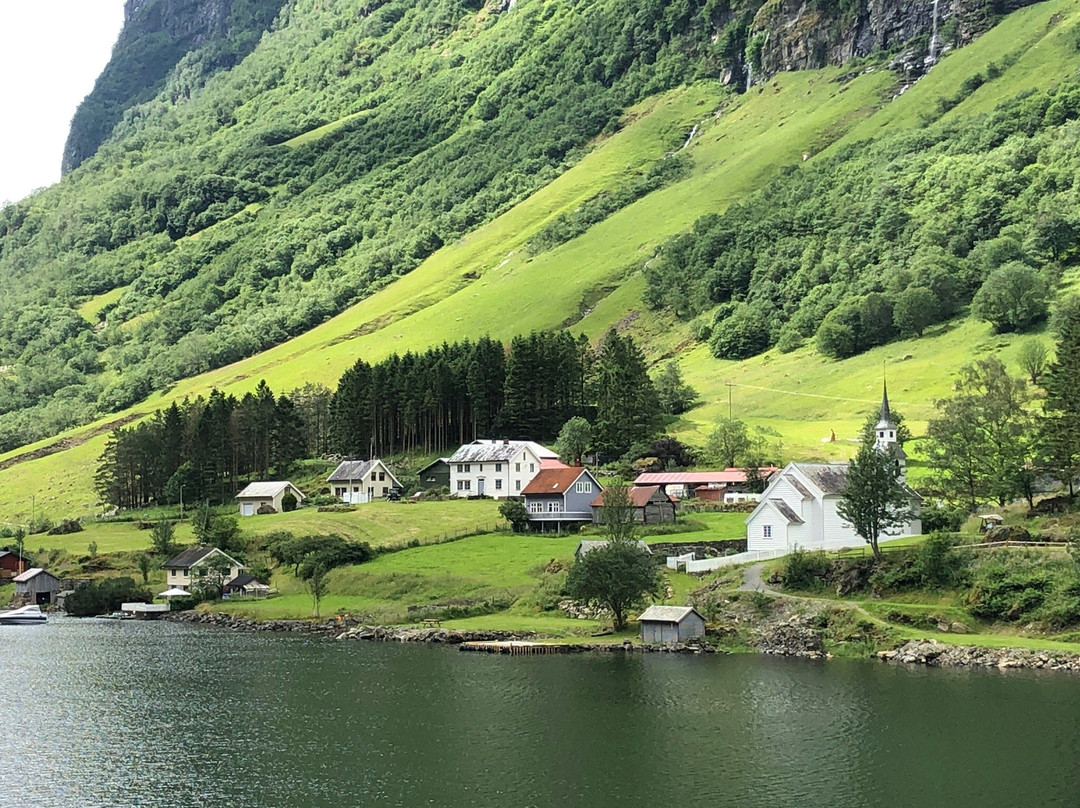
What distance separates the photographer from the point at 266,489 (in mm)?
139000

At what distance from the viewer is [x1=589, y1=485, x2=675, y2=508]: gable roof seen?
112 m

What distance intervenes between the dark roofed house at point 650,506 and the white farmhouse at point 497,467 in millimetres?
18366

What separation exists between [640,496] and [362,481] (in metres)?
37.6

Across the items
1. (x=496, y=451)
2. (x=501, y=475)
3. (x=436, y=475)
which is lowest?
(x=501, y=475)

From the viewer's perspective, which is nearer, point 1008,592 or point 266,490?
point 1008,592

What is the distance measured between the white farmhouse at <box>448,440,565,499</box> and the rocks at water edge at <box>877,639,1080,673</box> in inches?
2433

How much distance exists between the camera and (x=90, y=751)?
56.2 meters

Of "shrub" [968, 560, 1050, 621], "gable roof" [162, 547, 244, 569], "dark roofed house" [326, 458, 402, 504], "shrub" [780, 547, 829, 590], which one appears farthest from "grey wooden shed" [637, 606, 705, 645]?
"dark roofed house" [326, 458, 402, 504]

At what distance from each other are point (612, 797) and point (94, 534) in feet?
325

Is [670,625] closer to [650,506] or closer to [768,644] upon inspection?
[768,644]

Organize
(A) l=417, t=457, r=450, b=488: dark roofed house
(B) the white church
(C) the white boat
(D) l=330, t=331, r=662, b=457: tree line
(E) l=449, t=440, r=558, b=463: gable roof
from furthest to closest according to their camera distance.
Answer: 1. (D) l=330, t=331, r=662, b=457: tree line
2. (A) l=417, t=457, r=450, b=488: dark roofed house
3. (E) l=449, t=440, r=558, b=463: gable roof
4. (C) the white boat
5. (B) the white church

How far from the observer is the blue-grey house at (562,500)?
116750mm

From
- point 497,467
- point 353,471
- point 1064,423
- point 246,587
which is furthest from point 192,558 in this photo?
point 1064,423

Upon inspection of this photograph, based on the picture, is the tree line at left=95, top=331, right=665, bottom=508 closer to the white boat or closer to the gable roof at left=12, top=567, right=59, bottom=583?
the gable roof at left=12, top=567, right=59, bottom=583
